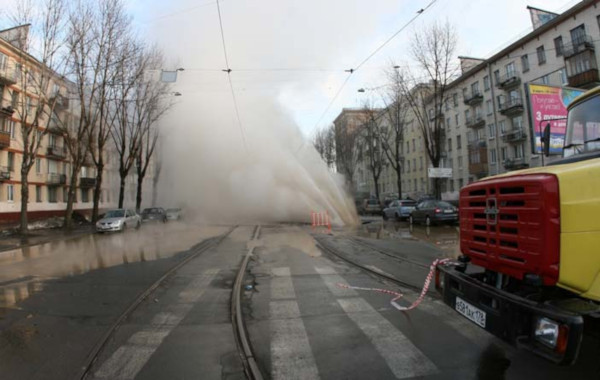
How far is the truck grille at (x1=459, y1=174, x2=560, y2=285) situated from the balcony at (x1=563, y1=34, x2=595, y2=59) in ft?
112

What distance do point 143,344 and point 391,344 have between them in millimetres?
2899

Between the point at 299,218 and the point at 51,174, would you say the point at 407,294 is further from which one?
the point at 51,174

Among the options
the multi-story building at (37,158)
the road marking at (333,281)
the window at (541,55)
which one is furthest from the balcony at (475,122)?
the road marking at (333,281)

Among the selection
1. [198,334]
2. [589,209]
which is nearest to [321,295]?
[198,334]

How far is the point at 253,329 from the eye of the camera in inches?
210

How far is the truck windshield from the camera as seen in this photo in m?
4.01

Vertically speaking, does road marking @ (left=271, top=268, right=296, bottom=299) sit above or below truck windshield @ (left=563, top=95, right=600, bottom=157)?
below

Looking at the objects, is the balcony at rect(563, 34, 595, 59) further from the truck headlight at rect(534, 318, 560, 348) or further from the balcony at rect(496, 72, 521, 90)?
the truck headlight at rect(534, 318, 560, 348)

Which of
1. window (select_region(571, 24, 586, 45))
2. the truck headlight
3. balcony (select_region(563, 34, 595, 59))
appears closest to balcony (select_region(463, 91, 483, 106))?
balcony (select_region(563, 34, 595, 59))

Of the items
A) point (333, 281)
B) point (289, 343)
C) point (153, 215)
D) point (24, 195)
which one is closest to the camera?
point (289, 343)

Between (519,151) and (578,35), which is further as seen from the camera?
(519,151)

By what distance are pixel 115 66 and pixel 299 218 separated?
52.7 feet

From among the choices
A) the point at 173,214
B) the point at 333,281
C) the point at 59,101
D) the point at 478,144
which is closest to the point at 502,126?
the point at 478,144

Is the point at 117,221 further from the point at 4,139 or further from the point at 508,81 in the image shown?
the point at 508,81
